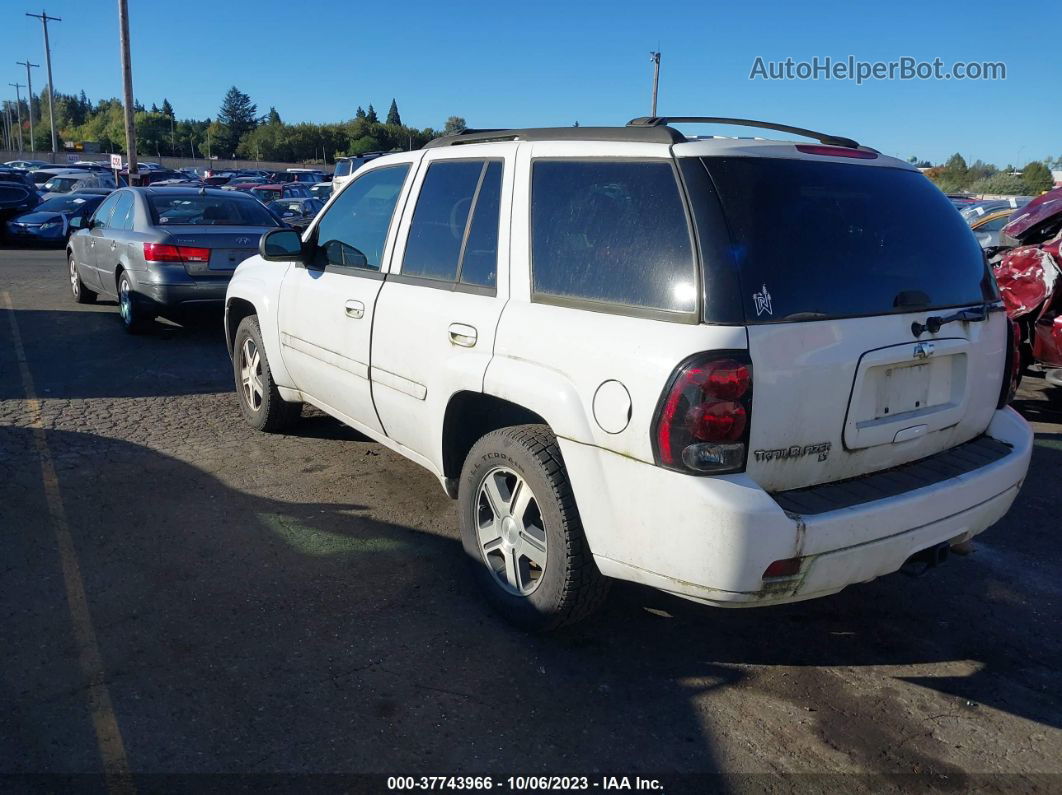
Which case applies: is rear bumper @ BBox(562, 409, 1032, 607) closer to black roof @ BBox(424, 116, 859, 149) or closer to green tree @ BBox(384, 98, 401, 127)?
black roof @ BBox(424, 116, 859, 149)

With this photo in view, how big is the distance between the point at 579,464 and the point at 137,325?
7.85 meters

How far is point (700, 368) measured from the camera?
275cm

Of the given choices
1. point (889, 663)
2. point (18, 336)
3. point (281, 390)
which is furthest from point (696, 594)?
point (18, 336)

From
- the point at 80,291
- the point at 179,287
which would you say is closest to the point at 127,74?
the point at 80,291

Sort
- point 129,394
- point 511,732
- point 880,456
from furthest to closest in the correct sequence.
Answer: point 129,394 < point 880,456 < point 511,732

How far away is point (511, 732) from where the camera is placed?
2.95m

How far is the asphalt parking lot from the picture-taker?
9.37 ft

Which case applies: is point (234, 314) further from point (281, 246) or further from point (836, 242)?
point (836, 242)

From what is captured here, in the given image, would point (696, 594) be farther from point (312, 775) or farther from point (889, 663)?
point (312, 775)

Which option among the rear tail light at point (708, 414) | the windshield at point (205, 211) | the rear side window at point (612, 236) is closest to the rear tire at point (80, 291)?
the windshield at point (205, 211)

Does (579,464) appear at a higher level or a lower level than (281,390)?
higher

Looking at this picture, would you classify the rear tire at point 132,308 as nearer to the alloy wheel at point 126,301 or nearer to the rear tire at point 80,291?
the alloy wheel at point 126,301

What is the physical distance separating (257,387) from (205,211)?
445 cm

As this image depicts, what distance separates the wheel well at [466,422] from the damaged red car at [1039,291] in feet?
15.0
